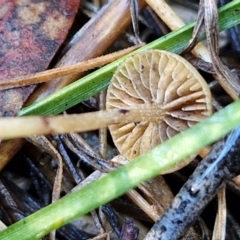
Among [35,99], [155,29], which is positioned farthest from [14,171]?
[155,29]

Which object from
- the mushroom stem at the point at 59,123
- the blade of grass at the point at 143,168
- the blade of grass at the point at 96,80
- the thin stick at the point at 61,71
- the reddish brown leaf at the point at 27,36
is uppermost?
the reddish brown leaf at the point at 27,36

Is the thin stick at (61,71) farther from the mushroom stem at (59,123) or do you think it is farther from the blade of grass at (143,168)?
the blade of grass at (143,168)

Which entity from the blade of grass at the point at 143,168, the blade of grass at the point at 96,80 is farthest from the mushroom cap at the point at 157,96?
the blade of grass at the point at 143,168

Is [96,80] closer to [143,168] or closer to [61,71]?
[61,71]

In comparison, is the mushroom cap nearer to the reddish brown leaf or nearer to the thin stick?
the thin stick

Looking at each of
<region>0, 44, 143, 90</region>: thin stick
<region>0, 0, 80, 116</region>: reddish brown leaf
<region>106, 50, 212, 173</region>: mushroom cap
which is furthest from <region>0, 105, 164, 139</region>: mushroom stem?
<region>0, 0, 80, 116</region>: reddish brown leaf
